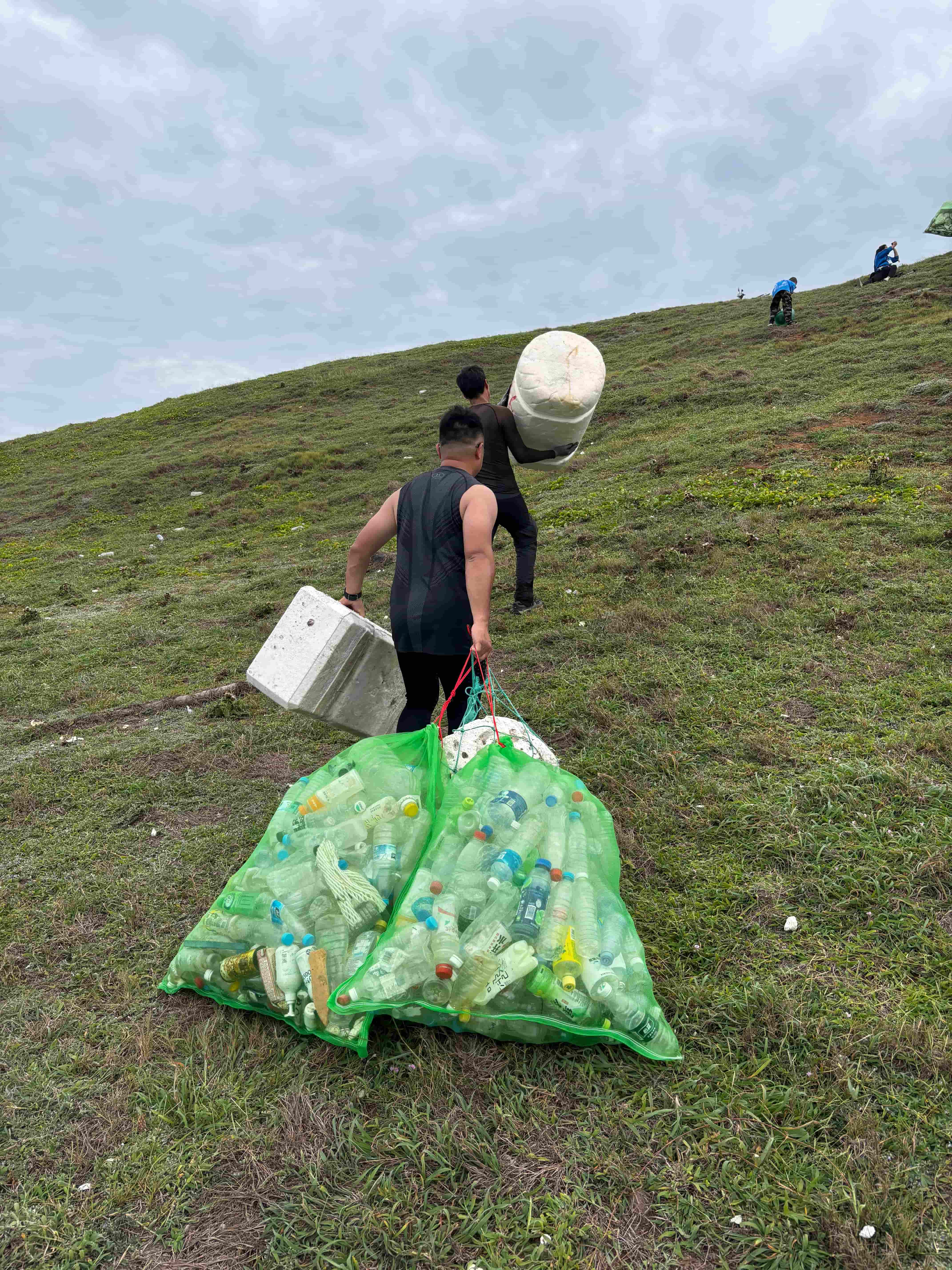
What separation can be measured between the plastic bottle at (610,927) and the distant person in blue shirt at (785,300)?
20542mm

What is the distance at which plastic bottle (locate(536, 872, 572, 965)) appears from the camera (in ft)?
7.40

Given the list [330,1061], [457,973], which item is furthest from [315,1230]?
[457,973]

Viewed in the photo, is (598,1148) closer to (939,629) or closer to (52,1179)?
(52,1179)

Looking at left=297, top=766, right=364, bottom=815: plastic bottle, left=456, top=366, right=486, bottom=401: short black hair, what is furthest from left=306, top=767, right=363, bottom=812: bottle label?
left=456, top=366, right=486, bottom=401: short black hair

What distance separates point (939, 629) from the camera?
15.8ft

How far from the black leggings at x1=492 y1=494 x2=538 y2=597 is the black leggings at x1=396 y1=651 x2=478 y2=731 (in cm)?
224

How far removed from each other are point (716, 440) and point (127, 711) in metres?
8.81

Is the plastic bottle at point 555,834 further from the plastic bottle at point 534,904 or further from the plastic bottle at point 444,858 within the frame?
the plastic bottle at point 444,858

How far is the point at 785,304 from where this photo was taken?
20078 mm

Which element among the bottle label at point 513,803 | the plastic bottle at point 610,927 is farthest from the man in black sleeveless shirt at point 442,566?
the plastic bottle at point 610,927

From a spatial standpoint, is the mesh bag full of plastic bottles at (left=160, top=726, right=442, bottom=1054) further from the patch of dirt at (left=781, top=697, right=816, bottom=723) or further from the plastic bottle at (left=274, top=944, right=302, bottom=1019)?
the patch of dirt at (left=781, top=697, right=816, bottom=723)

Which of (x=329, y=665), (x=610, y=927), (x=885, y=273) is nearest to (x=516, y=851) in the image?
(x=610, y=927)

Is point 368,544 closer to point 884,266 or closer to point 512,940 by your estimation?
point 512,940

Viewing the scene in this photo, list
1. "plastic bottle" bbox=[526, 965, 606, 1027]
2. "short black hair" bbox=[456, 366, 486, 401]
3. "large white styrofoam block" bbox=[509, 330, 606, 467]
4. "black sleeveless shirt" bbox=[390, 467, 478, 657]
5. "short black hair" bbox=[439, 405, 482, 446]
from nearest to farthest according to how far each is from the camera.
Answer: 1. "plastic bottle" bbox=[526, 965, 606, 1027]
2. "black sleeveless shirt" bbox=[390, 467, 478, 657]
3. "short black hair" bbox=[439, 405, 482, 446]
4. "large white styrofoam block" bbox=[509, 330, 606, 467]
5. "short black hair" bbox=[456, 366, 486, 401]
